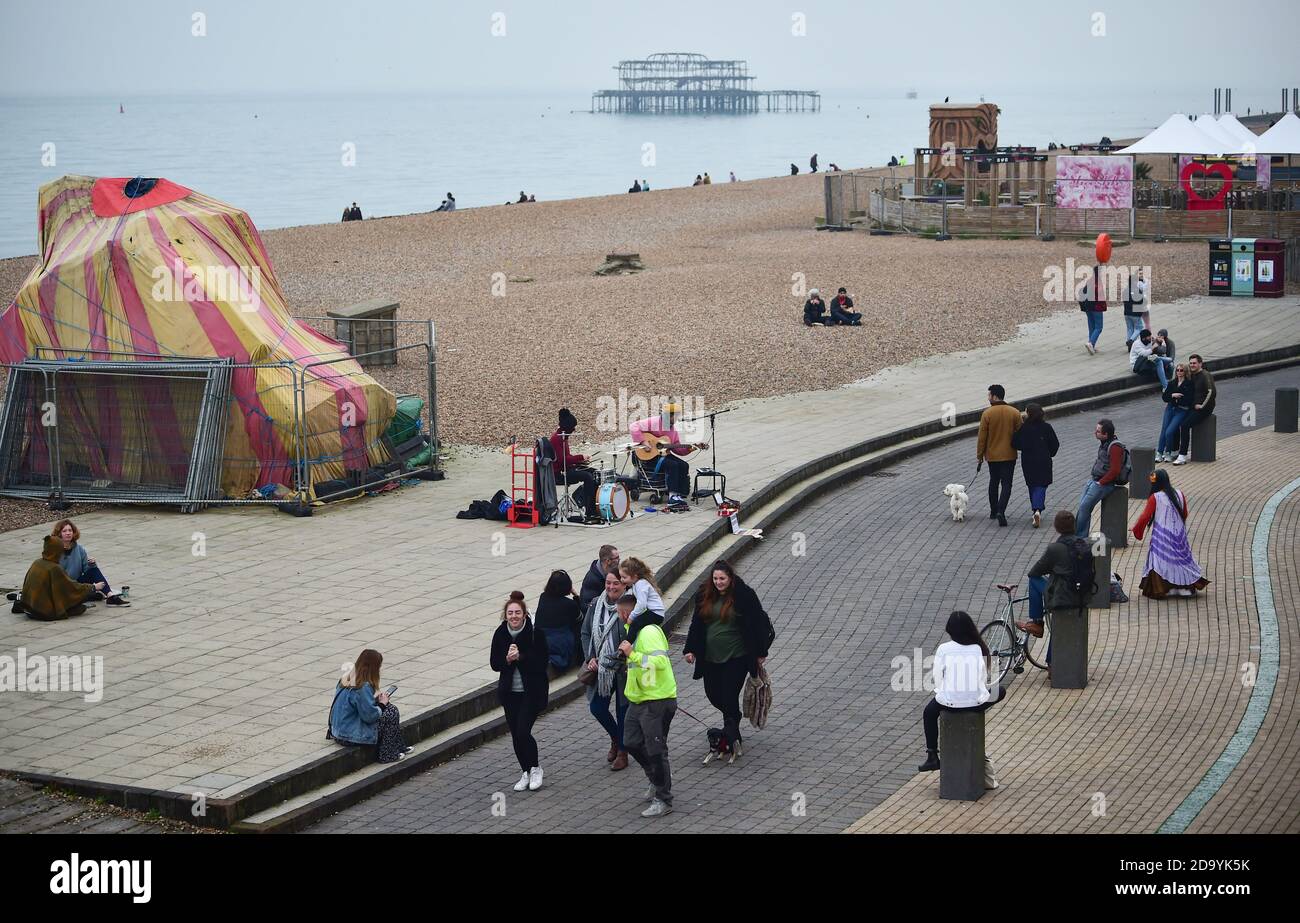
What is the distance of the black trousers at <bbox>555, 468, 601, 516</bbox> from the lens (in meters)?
19.2

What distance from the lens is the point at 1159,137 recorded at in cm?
4538

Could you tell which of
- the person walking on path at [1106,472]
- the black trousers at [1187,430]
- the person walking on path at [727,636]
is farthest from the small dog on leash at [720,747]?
the black trousers at [1187,430]

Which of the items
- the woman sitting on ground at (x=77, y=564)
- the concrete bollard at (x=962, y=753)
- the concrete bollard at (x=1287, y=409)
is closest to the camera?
the concrete bollard at (x=962, y=753)

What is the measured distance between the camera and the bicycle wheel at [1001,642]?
13953 mm

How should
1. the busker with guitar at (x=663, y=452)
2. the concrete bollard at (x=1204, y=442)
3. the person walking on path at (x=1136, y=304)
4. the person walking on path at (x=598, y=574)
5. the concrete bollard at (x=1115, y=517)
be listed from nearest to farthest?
the person walking on path at (x=598, y=574), the concrete bollard at (x=1115, y=517), the busker with guitar at (x=663, y=452), the concrete bollard at (x=1204, y=442), the person walking on path at (x=1136, y=304)

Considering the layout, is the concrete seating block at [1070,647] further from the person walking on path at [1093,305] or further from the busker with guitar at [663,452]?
the person walking on path at [1093,305]

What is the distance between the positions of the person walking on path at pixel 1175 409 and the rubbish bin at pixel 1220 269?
14588 millimetres

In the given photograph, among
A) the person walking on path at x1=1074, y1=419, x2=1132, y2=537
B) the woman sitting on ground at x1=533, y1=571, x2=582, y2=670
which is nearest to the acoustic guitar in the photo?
the person walking on path at x1=1074, y1=419, x2=1132, y2=537

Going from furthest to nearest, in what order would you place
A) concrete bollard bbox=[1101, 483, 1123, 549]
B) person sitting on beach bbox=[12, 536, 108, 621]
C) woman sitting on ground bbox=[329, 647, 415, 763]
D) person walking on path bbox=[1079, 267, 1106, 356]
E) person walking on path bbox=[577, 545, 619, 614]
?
1. person walking on path bbox=[1079, 267, 1106, 356]
2. concrete bollard bbox=[1101, 483, 1123, 549]
3. person sitting on beach bbox=[12, 536, 108, 621]
4. person walking on path bbox=[577, 545, 619, 614]
5. woman sitting on ground bbox=[329, 647, 415, 763]

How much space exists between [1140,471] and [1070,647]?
282 inches

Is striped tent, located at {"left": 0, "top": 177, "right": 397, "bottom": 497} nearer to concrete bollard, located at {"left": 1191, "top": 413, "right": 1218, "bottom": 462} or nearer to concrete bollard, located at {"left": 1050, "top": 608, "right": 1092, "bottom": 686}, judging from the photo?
concrete bollard, located at {"left": 1050, "top": 608, "right": 1092, "bottom": 686}
